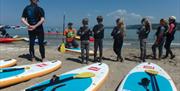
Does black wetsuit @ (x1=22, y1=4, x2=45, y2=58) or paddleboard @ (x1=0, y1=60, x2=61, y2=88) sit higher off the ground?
black wetsuit @ (x1=22, y1=4, x2=45, y2=58)

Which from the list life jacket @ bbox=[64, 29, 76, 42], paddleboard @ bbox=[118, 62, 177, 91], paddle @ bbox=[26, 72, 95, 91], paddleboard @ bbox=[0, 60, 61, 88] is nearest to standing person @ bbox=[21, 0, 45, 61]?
paddleboard @ bbox=[0, 60, 61, 88]

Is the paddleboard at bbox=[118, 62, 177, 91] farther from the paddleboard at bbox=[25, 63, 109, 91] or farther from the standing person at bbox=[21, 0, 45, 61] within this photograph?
the standing person at bbox=[21, 0, 45, 61]

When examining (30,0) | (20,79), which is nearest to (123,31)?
(30,0)

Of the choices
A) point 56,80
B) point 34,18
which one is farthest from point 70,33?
point 56,80

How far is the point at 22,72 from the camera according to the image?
6.63 metres

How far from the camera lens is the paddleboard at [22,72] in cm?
602

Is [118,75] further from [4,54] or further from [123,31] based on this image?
[4,54]

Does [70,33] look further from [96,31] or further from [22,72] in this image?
[22,72]

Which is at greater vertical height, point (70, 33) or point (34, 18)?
point (34, 18)

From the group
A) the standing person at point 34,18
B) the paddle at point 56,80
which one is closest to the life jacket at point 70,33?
the standing person at point 34,18

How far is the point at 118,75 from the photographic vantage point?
7551 millimetres

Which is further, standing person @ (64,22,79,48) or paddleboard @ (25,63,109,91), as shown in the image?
standing person @ (64,22,79,48)

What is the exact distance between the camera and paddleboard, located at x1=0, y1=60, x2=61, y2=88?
19.8 feet

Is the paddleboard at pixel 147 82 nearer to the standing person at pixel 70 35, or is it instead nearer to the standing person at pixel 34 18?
the standing person at pixel 34 18
